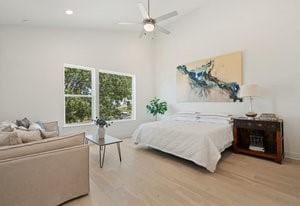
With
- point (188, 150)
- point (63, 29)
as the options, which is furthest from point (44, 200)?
point (63, 29)

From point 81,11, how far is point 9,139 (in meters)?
3.02

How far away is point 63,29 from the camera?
4.98 metres

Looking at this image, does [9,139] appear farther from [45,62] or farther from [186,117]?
[186,117]

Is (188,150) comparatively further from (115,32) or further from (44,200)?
(115,32)

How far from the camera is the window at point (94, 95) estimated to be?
5.30 m

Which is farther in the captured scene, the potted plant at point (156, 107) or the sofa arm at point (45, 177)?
the potted plant at point (156, 107)

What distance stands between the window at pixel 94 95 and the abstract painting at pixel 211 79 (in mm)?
1684

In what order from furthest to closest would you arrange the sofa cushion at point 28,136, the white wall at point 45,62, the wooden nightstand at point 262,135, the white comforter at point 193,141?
the white wall at point 45,62, the wooden nightstand at point 262,135, the white comforter at point 193,141, the sofa cushion at point 28,136

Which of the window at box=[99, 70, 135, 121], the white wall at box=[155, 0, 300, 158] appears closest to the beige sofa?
the window at box=[99, 70, 135, 121]

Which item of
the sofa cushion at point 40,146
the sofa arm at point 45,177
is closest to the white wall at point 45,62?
the sofa cushion at point 40,146

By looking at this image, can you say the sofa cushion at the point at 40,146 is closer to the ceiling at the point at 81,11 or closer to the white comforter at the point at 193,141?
the white comforter at the point at 193,141

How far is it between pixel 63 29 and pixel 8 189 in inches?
164

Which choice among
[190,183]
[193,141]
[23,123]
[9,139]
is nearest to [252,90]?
[193,141]

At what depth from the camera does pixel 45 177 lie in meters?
2.15
